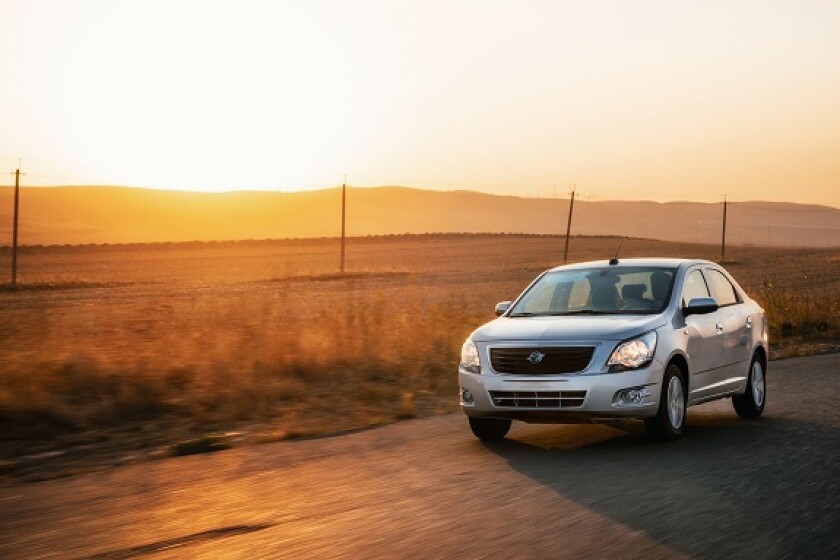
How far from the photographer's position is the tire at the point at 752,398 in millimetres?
13000

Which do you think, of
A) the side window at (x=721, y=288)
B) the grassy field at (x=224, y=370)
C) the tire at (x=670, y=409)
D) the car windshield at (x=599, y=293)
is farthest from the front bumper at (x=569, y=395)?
the side window at (x=721, y=288)

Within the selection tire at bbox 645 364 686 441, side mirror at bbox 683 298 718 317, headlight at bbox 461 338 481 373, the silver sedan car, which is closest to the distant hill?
the silver sedan car

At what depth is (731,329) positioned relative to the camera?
12.7m

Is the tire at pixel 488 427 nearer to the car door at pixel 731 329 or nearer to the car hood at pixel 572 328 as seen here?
the car hood at pixel 572 328

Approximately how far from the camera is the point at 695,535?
7.03m

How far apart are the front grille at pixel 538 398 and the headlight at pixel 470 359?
0.35 metres

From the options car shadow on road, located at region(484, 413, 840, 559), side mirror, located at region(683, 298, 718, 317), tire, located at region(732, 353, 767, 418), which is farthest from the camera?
tire, located at region(732, 353, 767, 418)

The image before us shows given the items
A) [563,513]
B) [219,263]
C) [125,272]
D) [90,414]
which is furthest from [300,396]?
[219,263]

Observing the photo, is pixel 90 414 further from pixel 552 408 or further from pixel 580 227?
pixel 580 227

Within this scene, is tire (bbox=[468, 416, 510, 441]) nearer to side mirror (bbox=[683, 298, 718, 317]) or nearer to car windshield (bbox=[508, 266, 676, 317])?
car windshield (bbox=[508, 266, 676, 317])

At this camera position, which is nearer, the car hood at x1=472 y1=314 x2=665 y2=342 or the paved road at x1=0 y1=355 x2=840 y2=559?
the paved road at x1=0 y1=355 x2=840 y2=559

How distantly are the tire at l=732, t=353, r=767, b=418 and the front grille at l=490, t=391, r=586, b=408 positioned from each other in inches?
128

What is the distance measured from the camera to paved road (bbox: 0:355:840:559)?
6762 millimetres

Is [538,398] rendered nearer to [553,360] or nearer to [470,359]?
[553,360]
